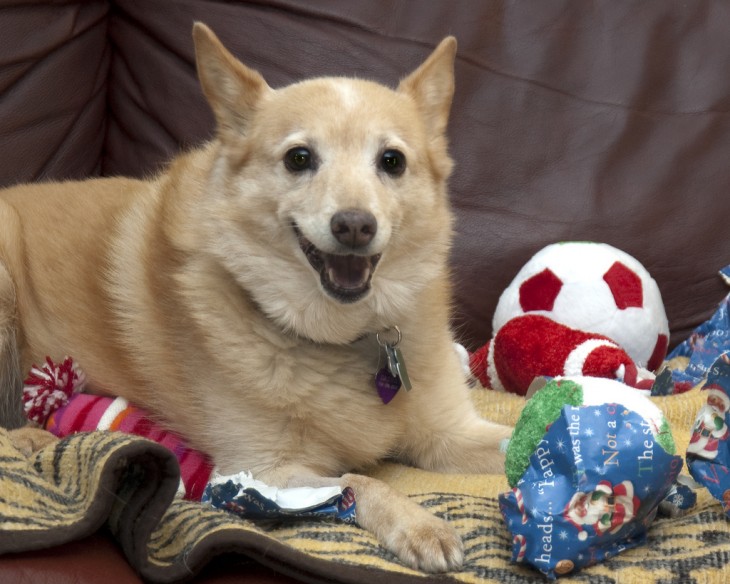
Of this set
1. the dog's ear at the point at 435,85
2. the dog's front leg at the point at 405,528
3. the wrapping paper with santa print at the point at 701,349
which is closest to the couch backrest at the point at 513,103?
the wrapping paper with santa print at the point at 701,349

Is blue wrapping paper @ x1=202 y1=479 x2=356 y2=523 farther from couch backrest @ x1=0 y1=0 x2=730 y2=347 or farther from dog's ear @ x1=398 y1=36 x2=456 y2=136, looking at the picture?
couch backrest @ x1=0 y1=0 x2=730 y2=347

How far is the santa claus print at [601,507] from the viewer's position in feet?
4.32

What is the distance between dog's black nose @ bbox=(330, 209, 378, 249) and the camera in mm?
1698

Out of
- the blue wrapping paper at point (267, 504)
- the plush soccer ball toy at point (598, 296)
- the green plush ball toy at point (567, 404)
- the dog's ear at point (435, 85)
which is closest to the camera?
the green plush ball toy at point (567, 404)

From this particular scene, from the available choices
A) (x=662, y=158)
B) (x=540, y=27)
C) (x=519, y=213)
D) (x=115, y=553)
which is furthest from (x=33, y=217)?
(x=662, y=158)

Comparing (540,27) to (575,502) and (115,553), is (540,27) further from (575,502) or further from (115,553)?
(115,553)

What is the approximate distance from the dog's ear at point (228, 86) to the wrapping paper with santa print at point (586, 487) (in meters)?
1.05

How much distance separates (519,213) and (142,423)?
1.26 m

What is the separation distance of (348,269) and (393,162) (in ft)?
0.91

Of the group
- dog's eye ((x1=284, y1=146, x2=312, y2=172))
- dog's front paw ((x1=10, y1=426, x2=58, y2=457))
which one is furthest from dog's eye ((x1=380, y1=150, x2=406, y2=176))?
dog's front paw ((x1=10, y1=426, x2=58, y2=457))

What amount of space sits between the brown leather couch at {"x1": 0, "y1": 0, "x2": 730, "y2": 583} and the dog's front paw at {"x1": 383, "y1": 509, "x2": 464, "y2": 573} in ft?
3.94

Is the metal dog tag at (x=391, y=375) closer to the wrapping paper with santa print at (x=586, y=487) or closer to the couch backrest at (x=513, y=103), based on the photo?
the wrapping paper with santa print at (x=586, y=487)

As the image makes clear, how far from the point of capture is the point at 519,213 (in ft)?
8.62

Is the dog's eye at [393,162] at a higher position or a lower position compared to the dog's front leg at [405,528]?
higher
